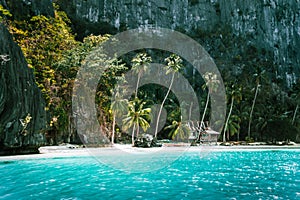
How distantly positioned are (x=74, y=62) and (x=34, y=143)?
37.0ft

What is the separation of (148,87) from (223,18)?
804 inches

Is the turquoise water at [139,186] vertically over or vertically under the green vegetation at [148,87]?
under

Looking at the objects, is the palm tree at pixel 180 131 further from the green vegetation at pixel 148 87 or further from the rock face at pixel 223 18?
the rock face at pixel 223 18

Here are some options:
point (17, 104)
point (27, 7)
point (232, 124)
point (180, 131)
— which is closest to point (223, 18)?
point (232, 124)

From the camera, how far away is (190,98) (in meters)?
40.3

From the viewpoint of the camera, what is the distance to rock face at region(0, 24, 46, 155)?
569 inches

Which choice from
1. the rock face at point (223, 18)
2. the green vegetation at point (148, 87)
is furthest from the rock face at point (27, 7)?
the rock face at point (223, 18)

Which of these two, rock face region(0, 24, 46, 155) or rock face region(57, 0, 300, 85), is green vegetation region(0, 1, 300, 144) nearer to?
rock face region(57, 0, 300, 85)

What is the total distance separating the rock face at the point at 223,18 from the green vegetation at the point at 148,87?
2089 millimetres

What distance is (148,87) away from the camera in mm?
40594

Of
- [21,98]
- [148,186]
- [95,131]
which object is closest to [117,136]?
[95,131]

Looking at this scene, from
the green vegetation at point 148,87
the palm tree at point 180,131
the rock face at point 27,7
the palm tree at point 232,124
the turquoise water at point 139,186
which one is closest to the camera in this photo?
the turquoise water at point 139,186

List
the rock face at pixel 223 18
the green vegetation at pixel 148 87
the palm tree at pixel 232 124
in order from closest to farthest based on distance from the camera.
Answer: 1. the green vegetation at pixel 148 87
2. the palm tree at pixel 232 124
3. the rock face at pixel 223 18

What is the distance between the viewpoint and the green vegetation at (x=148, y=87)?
25375 millimetres
